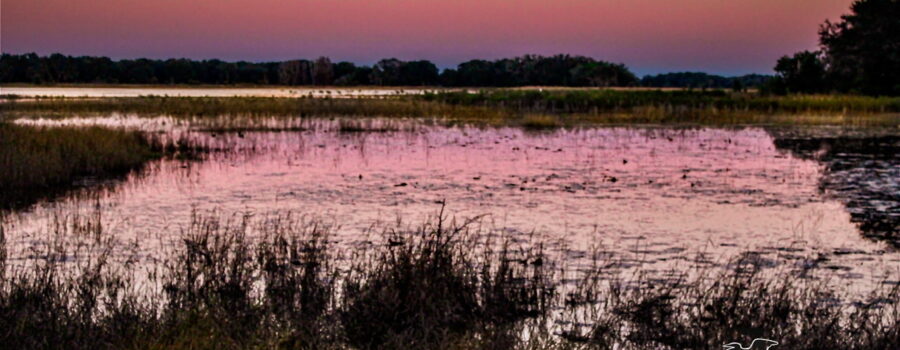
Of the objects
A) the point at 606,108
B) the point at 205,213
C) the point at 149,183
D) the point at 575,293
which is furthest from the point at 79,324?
the point at 606,108

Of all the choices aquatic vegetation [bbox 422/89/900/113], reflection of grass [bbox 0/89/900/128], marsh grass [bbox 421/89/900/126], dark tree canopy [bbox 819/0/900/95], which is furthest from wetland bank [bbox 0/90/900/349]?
dark tree canopy [bbox 819/0/900/95]

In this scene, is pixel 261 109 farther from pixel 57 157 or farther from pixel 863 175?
pixel 863 175

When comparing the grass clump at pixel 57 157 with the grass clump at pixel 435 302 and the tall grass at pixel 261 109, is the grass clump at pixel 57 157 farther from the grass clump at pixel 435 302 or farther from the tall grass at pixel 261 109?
the tall grass at pixel 261 109

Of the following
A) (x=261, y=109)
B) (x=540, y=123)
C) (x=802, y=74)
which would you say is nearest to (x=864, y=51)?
(x=802, y=74)

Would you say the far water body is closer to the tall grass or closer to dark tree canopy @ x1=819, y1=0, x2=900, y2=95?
the tall grass

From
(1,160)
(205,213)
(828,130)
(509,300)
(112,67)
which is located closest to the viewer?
(509,300)

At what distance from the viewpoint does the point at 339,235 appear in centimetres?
1383

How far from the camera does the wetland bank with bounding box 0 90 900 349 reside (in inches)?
320

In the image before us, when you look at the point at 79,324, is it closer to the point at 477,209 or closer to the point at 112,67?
the point at 477,209

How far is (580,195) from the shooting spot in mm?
18859

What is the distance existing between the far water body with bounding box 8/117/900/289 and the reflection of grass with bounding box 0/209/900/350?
107 centimetres

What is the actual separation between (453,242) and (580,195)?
9173mm

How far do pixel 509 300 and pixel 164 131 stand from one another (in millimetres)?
30828

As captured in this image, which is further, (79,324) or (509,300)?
(509,300)
